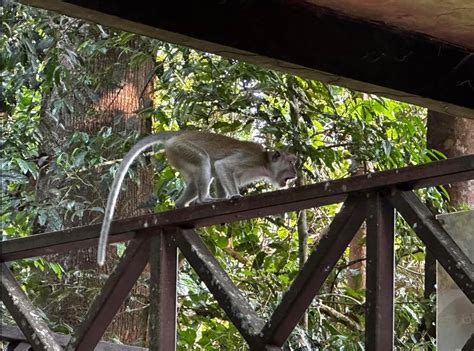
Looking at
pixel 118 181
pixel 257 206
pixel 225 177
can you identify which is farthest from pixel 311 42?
pixel 225 177

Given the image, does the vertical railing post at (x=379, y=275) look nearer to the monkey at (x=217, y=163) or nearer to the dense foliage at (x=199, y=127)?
the monkey at (x=217, y=163)

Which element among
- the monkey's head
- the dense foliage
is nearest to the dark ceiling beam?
the monkey's head

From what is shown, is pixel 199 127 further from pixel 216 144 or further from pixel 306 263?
pixel 306 263

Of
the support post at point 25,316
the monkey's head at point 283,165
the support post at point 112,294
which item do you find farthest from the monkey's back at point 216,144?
the support post at point 112,294

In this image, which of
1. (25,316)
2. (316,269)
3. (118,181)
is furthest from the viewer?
(118,181)

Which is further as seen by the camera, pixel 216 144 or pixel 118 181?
pixel 216 144

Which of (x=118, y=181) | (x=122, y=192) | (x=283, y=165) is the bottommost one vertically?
(x=118, y=181)

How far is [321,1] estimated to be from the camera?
9.62 feet

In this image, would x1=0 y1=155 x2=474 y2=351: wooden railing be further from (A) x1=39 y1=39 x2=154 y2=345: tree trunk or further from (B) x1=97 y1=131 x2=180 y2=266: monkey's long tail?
(A) x1=39 y1=39 x2=154 y2=345: tree trunk

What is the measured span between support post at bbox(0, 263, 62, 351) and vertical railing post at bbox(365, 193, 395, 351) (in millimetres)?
1302

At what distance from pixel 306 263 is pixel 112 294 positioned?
0.79m

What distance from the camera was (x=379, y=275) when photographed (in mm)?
2326

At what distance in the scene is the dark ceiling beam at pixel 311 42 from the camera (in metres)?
2.77

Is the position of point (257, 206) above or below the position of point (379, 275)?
above
